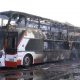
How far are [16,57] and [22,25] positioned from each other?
2768mm

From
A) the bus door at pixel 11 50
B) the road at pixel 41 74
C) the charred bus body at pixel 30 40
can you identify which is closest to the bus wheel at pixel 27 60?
the charred bus body at pixel 30 40

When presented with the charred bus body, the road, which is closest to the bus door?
the charred bus body

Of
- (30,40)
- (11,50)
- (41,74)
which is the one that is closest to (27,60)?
(30,40)

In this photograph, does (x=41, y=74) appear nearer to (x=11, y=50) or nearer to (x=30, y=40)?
(x=11, y=50)

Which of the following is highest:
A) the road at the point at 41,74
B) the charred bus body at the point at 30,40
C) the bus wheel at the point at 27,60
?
the charred bus body at the point at 30,40

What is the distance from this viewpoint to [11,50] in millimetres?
20391

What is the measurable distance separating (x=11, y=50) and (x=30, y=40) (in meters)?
2.14

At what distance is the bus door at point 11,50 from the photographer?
20297mm

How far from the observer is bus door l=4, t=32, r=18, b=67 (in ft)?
66.6

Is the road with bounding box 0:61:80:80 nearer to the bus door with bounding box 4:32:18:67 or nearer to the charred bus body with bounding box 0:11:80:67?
the bus door with bounding box 4:32:18:67

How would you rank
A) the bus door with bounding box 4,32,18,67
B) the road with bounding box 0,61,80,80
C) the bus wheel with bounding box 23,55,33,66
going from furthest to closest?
the bus wheel with bounding box 23,55,33,66 < the bus door with bounding box 4,32,18,67 < the road with bounding box 0,61,80,80

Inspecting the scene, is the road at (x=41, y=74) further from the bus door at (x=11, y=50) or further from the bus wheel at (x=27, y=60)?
the bus wheel at (x=27, y=60)

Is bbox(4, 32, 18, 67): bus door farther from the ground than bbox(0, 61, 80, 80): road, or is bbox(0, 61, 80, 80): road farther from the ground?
bbox(4, 32, 18, 67): bus door

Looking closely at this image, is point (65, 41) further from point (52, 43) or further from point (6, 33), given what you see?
point (6, 33)
